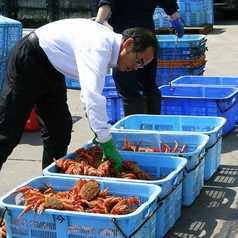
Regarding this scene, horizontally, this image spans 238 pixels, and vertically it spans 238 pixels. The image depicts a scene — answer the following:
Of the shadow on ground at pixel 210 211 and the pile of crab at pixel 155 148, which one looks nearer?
the shadow on ground at pixel 210 211

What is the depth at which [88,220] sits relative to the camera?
8.11 feet

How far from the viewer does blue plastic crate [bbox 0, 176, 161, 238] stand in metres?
2.43

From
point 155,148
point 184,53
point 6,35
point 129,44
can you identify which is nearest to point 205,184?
point 155,148

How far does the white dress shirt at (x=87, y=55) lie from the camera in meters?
2.68

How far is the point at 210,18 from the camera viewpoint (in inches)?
510

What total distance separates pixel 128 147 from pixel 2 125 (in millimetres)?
1190

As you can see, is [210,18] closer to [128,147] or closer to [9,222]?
[128,147]

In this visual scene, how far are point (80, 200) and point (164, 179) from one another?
23.5 inches

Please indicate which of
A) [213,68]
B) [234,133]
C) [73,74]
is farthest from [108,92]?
[213,68]

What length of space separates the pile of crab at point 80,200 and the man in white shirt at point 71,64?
0.32 meters

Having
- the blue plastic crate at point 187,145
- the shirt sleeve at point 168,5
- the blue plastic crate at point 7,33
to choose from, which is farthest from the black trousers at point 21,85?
the blue plastic crate at point 7,33

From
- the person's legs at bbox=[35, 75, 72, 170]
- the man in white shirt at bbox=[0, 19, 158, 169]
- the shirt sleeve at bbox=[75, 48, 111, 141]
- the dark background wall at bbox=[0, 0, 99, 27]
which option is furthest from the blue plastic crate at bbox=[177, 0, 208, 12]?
the shirt sleeve at bbox=[75, 48, 111, 141]

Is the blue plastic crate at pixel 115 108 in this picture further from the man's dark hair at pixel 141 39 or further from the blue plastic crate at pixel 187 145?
the man's dark hair at pixel 141 39

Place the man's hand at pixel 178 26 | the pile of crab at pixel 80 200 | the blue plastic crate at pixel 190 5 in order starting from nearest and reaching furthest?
the pile of crab at pixel 80 200 < the man's hand at pixel 178 26 < the blue plastic crate at pixel 190 5
